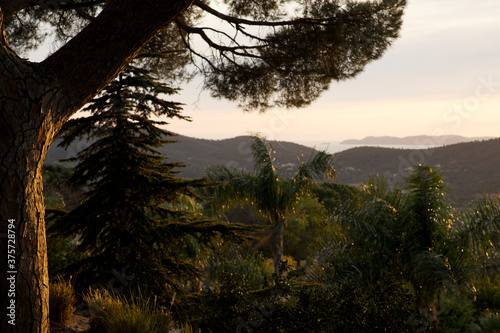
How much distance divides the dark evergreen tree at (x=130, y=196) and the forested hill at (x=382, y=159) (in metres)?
20.9

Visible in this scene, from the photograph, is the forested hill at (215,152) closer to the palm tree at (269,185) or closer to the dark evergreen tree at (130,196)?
the palm tree at (269,185)

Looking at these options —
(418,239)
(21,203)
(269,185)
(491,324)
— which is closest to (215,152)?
(269,185)

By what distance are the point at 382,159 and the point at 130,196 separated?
5291 centimetres

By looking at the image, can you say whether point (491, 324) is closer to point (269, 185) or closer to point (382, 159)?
point (269, 185)

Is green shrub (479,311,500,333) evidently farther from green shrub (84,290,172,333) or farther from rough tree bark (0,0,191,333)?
rough tree bark (0,0,191,333)

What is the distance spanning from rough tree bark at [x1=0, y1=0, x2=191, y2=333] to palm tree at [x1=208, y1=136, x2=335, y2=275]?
9.16m

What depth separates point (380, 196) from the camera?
8.95m

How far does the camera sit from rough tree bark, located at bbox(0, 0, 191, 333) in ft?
9.69

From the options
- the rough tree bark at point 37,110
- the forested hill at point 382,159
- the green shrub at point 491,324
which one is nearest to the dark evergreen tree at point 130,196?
the rough tree bark at point 37,110

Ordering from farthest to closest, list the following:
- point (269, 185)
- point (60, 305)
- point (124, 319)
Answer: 1. point (269, 185)
2. point (60, 305)
3. point (124, 319)

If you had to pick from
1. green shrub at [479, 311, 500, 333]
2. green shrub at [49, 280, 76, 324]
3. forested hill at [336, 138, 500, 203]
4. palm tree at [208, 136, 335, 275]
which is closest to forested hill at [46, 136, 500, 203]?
forested hill at [336, 138, 500, 203]

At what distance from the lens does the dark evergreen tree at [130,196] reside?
18.6 feet

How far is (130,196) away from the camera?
5.79 m

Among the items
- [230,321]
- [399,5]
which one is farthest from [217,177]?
[230,321]
